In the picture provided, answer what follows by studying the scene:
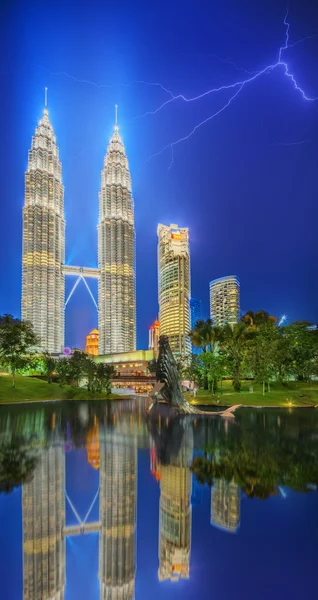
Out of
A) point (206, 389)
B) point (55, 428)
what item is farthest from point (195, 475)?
point (206, 389)

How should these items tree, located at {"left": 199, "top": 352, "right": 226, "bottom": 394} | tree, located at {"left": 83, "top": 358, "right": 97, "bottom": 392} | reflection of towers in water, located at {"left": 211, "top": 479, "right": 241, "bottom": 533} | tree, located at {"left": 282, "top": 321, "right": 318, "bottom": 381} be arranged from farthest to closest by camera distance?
1. tree, located at {"left": 83, "top": 358, "right": 97, "bottom": 392}
2. tree, located at {"left": 282, "top": 321, "right": 318, "bottom": 381}
3. tree, located at {"left": 199, "top": 352, "right": 226, "bottom": 394}
4. reflection of towers in water, located at {"left": 211, "top": 479, "right": 241, "bottom": 533}

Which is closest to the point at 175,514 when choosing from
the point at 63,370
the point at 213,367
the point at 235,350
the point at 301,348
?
the point at 213,367

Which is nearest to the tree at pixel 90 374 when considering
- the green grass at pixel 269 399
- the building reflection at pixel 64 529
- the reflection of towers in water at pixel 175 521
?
the green grass at pixel 269 399

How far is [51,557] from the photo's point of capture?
6637 mm

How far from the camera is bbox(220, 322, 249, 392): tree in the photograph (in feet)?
178

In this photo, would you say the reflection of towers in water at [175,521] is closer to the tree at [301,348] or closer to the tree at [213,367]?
the tree at [213,367]

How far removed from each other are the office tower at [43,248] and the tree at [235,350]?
114141 mm

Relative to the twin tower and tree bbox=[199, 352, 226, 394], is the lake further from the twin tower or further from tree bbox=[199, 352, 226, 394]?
the twin tower

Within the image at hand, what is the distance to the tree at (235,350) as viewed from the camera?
54156 mm

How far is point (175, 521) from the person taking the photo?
26.5ft

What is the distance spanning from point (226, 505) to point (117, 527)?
258 cm

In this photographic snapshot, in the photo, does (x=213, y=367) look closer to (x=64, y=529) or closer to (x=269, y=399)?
(x=269, y=399)

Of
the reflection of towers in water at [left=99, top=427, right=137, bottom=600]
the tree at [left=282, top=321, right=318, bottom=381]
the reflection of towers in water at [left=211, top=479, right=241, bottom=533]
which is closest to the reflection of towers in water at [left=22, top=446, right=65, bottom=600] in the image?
the reflection of towers in water at [left=99, top=427, right=137, bottom=600]

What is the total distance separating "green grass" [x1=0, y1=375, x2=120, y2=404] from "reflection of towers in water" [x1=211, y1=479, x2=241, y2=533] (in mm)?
49874
